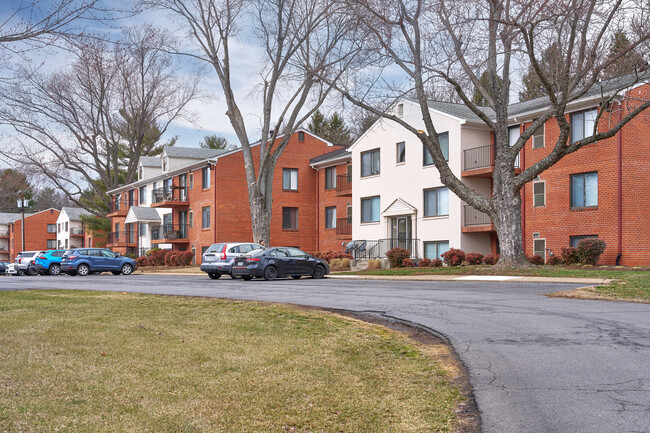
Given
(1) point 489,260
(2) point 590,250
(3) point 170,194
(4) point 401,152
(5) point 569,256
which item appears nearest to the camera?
(2) point 590,250

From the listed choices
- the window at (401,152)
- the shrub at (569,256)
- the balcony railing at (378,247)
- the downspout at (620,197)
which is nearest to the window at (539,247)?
the shrub at (569,256)

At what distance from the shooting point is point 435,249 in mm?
36500

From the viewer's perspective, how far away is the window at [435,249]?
35678mm

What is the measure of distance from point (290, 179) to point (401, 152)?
47.3ft

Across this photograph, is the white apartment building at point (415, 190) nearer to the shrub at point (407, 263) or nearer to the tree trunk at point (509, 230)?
the shrub at point (407, 263)

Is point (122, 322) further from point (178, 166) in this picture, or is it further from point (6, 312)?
point (178, 166)

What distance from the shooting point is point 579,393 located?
6.34m

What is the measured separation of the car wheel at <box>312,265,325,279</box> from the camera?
1106 inches

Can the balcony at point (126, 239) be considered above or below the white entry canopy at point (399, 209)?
below

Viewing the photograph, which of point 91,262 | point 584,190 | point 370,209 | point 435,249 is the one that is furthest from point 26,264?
point 584,190

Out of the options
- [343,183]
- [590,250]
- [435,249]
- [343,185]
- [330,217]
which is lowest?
[435,249]

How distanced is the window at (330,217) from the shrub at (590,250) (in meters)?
23.3

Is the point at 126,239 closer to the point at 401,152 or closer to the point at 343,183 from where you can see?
the point at 343,183

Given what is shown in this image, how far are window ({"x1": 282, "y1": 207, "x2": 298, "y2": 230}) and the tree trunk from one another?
27518 mm
